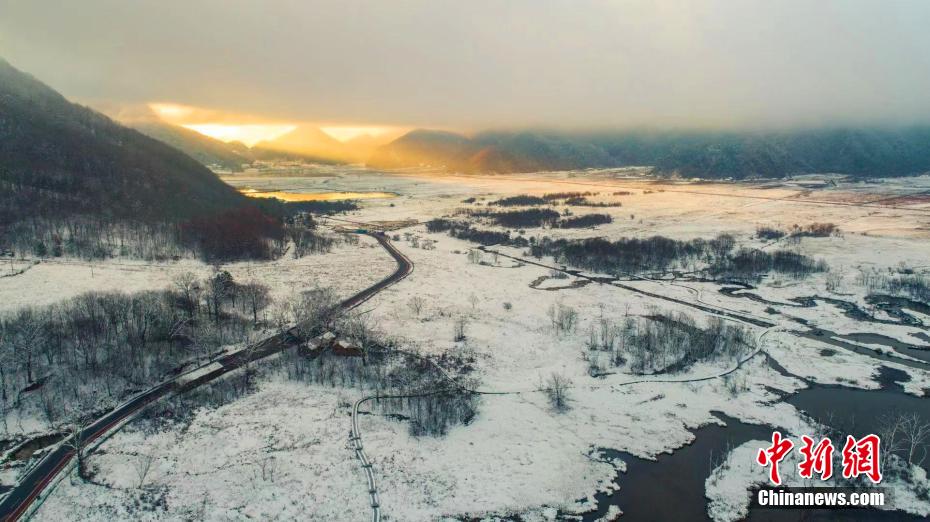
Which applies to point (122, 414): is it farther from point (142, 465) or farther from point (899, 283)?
point (899, 283)

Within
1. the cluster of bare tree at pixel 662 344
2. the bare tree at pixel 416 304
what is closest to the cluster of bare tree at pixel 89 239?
the bare tree at pixel 416 304

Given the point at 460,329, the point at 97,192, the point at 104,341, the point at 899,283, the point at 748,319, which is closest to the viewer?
the point at 104,341

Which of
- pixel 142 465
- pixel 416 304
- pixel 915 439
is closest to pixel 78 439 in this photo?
pixel 142 465

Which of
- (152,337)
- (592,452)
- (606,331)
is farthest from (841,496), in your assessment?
(152,337)

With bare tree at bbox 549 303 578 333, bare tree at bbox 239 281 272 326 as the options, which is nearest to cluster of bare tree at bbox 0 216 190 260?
bare tree at bbox 239 281 272 326

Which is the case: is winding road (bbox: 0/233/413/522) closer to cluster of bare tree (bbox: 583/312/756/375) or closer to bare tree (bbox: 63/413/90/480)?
bare tree (bbox: 63/413/90/480)
